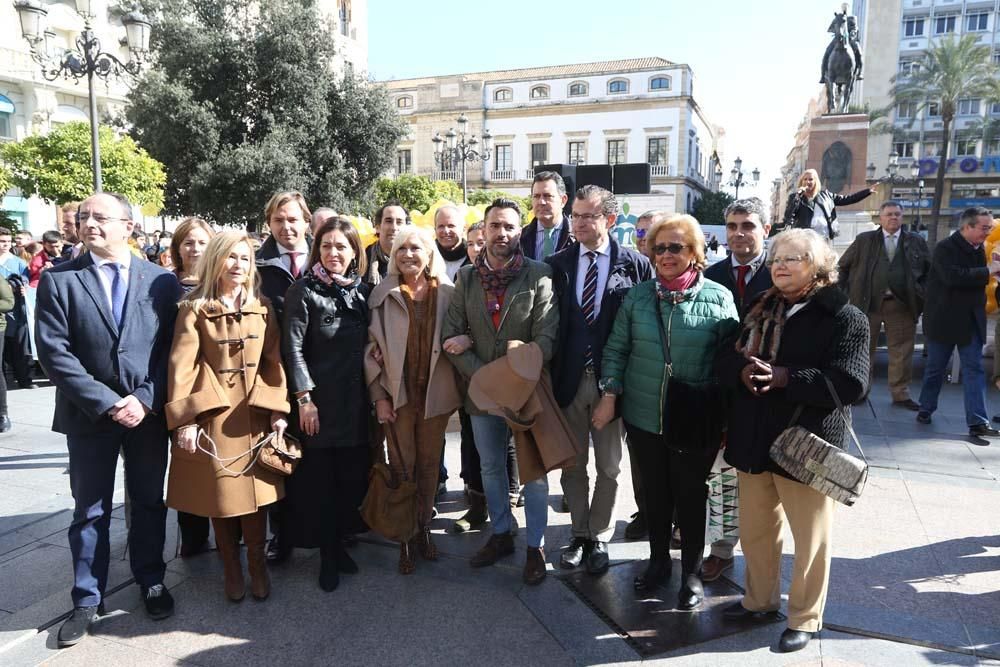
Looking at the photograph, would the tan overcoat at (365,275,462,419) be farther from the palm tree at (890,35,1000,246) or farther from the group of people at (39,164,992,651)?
the palm tree at (890,35,1000,246)

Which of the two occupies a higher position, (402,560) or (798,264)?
(798,264)

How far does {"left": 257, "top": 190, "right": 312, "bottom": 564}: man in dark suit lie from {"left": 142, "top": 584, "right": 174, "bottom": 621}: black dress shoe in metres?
0.61

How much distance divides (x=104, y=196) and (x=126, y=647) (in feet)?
6.79

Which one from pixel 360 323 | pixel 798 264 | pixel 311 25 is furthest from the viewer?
pixel 311 25

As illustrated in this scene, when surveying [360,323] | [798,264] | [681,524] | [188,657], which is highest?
[798,264]

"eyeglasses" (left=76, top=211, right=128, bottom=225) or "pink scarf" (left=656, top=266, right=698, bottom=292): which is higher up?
"eyeglasses" (left=76, top=211, right=128, bottom=225)

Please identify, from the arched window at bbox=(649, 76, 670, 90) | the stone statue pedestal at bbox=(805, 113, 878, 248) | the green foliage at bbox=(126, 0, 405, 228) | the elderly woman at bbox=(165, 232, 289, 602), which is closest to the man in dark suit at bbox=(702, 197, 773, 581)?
the elderly woman at bbox=(165, 232, 289, 602)

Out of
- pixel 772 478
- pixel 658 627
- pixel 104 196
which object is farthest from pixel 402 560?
pixel 104 196

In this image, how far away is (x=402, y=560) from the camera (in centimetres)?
360

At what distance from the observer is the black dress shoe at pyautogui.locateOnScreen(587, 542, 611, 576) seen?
3539 mm

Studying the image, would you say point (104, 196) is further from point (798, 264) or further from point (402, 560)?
point (798, 264)

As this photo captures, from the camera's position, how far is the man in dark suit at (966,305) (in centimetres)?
570

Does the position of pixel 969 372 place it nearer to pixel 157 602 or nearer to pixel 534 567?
pixel 534 567

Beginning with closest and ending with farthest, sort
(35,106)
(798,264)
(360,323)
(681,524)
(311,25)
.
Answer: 1. (798,264)
2. (681,524)
3. (360,323)
4. (311,25)
5. (35,106)
